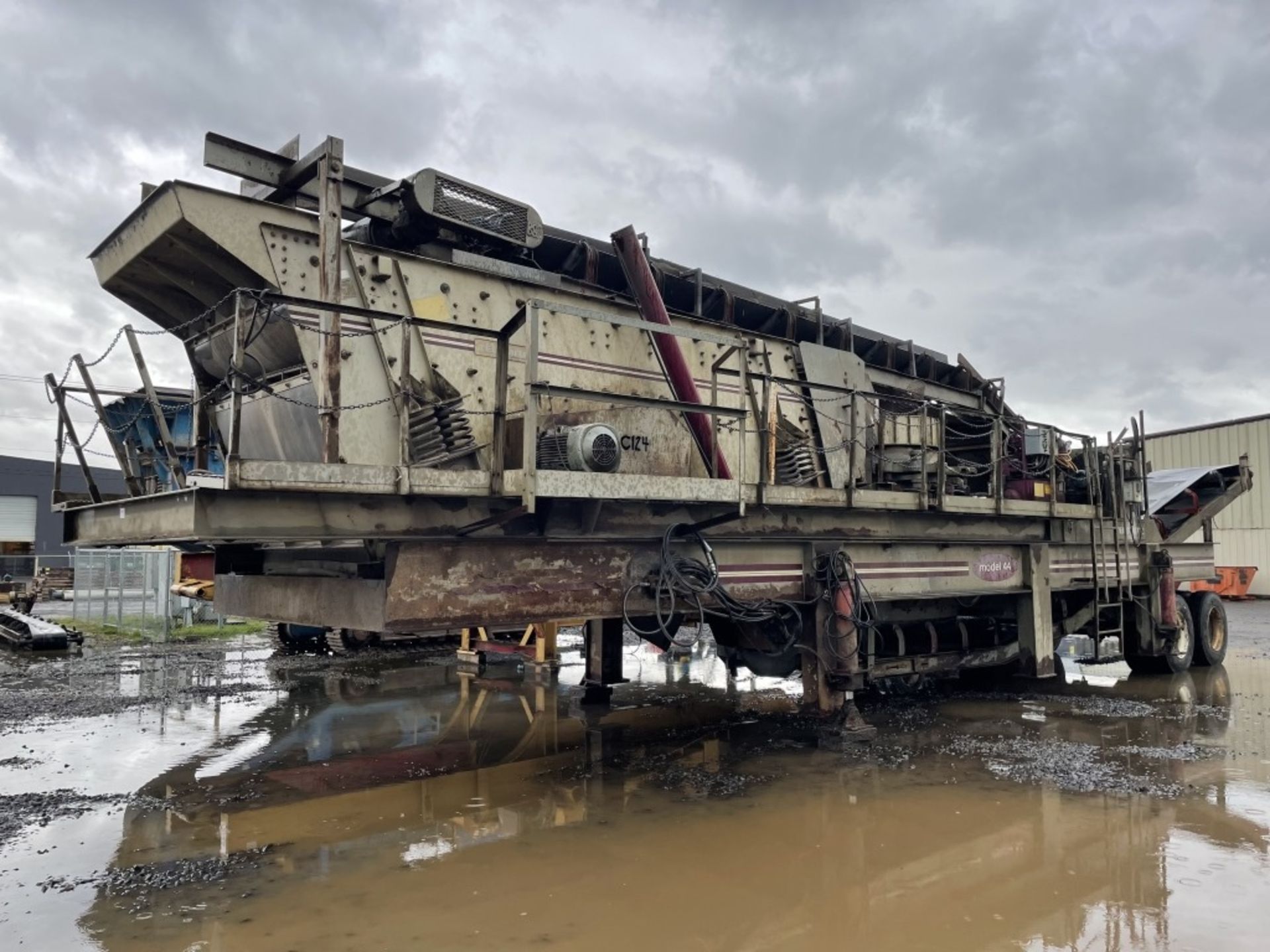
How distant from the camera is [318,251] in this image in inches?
233

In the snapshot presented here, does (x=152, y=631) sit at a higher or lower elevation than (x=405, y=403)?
lower

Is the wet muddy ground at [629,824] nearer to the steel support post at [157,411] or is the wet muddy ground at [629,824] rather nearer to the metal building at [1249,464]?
the steel support post at [157,411]

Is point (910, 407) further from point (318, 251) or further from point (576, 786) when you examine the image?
point (318, 251)

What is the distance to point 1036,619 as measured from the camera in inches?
370

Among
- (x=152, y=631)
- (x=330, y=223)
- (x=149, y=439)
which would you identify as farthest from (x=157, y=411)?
(x=152, y=631)

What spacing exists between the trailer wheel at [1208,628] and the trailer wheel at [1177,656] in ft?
0.35

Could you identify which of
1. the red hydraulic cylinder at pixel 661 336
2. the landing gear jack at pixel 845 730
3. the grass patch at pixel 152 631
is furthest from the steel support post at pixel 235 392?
the grass patch at pixel 152 631

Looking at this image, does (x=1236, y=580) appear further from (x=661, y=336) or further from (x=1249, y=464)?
(x=661, y=336)

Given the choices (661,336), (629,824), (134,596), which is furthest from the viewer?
(134,596)

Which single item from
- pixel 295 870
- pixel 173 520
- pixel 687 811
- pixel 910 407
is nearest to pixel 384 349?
pixel 173 520

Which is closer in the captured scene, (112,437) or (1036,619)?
(112,437)

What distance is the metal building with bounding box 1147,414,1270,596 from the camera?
2642 centimetres

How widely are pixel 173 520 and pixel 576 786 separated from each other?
3321 mm

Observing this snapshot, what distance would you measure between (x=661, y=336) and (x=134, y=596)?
14.2m
